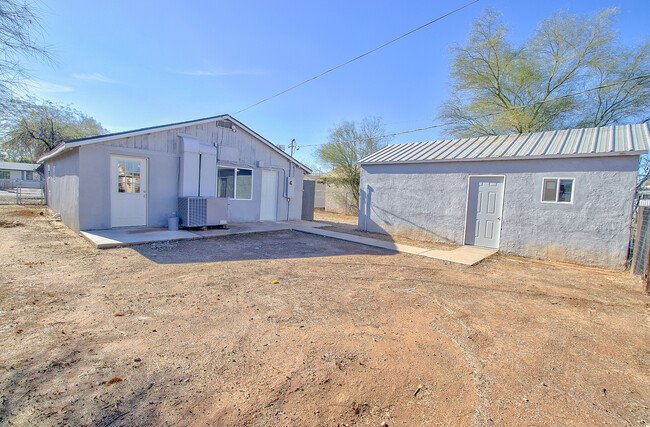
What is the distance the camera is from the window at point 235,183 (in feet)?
37.4

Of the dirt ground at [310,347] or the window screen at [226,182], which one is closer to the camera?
the dirt ground at [310,347]

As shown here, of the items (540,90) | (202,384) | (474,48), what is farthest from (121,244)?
(540,90)

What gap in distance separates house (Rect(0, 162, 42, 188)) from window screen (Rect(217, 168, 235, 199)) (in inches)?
1612

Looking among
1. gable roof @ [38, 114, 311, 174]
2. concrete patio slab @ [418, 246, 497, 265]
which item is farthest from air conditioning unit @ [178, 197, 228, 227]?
concrete patio slab @ [418, 246, 497, 265]

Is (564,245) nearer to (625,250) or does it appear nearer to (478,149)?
(625,250)

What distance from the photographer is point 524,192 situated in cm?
784

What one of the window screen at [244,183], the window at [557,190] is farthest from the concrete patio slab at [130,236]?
the window at [557,190]

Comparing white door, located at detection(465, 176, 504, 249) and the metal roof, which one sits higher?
the metal roof

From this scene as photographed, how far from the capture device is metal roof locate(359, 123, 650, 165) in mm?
6879

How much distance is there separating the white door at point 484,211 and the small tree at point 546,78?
704 cm

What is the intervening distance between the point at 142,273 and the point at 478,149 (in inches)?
367

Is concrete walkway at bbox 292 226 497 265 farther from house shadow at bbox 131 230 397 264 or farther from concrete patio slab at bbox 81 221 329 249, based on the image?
concrete patio slab at bbox 81 221 329 249

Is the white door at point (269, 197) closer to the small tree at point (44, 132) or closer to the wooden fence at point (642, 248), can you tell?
the wooden fence at point (642, 248)

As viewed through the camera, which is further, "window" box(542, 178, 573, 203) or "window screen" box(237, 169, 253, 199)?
"window screen" box(237, 169, 253, 199)
